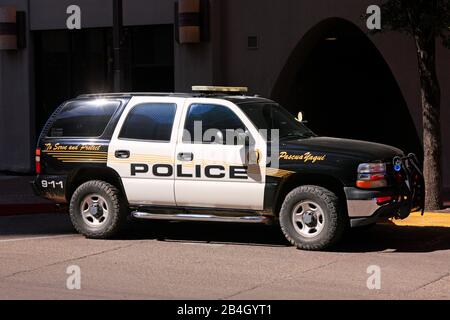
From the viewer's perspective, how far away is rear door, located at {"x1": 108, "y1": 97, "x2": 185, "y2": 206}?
34.9ft

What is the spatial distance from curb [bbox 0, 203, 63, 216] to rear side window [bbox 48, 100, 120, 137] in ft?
9.18

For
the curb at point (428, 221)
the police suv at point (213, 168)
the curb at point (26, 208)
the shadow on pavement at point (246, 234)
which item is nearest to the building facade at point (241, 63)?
the curb at point (26, 208)

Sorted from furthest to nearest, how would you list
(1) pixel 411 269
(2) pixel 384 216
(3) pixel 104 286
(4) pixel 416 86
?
Result: 1. (4) pixel 416 86
2. (2) pixel 384 216
3. (1) pixel 411 269
4. (3) pixel 104 286

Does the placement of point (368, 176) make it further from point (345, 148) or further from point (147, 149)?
point (147, 149)

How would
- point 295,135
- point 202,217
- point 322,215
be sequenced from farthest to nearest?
point 295,135 < point 202,217 < point 322,215

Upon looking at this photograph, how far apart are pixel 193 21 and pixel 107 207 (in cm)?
711

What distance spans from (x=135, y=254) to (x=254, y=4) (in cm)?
863

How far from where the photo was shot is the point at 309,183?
33.4 ft

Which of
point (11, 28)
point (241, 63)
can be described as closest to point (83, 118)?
point (241, 63)

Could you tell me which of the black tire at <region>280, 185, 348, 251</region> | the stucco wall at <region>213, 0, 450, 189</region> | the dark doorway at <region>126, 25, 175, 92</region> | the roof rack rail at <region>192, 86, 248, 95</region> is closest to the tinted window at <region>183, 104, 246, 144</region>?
the roof rack rail at <region>192, 86, 248, 95</region>

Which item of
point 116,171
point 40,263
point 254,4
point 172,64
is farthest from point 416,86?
point 40,263

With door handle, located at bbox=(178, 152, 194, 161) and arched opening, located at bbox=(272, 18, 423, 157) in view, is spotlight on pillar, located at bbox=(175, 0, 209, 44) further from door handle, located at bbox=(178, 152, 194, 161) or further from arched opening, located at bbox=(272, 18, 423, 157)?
door handle, located at bbox=(178, 152, 194, 161)

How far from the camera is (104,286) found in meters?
8.04

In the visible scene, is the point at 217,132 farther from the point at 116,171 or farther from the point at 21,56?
the point at 21,56
